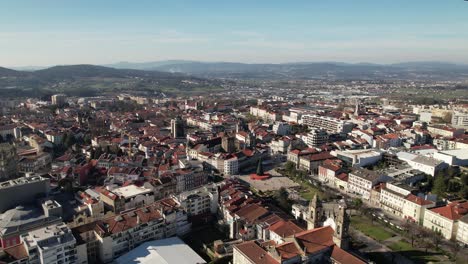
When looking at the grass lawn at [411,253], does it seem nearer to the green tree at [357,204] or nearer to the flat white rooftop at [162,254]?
the green tree at [357,204]

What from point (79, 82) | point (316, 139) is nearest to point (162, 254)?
point (316, 139)

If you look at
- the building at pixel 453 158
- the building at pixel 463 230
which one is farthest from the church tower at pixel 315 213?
the building at pixel 453 158

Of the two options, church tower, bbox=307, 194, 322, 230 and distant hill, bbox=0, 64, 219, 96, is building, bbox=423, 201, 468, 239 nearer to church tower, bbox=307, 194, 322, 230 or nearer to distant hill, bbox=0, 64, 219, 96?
church tower, bbox=307, 194, 322, 230

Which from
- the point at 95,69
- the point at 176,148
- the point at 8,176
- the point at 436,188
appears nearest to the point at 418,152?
the point at 436,188

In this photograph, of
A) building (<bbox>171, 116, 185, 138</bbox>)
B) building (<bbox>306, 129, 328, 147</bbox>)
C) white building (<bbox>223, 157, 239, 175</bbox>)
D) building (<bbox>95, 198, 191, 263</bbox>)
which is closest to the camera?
building (<bbox>95, 198, 191, 263</bbox>)

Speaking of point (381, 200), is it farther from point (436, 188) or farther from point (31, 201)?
point (31, 201)

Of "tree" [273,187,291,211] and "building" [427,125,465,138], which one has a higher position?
"building" [427,125,465,138]

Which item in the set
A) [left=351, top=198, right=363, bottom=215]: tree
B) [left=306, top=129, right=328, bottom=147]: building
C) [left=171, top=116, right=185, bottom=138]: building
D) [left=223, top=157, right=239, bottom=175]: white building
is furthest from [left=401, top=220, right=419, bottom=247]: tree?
[left=171, top=116, right=185, bottom=138]: building
